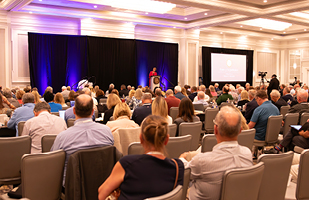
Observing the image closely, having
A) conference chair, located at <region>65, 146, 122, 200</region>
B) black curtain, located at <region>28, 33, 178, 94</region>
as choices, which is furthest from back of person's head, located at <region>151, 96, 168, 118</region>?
black curtain, located at <region>28, 33, 178, 94</region>

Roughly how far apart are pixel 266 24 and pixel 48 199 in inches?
730

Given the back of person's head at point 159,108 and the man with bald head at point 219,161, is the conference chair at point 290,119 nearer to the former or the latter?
the back of person's head at point 159,108

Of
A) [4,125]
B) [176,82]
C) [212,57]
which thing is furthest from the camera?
[212,57]

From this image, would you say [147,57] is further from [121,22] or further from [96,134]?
[96,134]

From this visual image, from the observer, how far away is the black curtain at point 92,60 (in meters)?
13.4

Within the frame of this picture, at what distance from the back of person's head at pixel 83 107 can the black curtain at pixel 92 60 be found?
11325 mm

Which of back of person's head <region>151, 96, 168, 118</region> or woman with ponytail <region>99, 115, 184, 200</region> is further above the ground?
back of person's head <region>151, 96, 168, 118</region>

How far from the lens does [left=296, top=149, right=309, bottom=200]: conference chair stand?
2.61 metres

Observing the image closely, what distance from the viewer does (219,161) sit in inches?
83.9

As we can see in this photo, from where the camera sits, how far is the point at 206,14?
47.9 ft

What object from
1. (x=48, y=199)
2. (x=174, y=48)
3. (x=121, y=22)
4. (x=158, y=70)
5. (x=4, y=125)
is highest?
(x=121, y=22)

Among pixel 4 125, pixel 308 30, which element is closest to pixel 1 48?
pixel 4 125

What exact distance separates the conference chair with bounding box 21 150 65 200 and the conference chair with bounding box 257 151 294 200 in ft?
5.84

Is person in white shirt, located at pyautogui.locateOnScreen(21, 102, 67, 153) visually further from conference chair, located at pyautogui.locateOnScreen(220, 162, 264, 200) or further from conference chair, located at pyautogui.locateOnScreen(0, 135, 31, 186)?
conference chair, located at pyautogui.locateOnScreen(220, 162, 264, 200)
